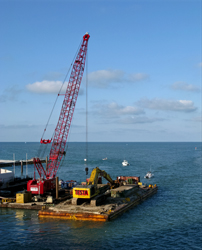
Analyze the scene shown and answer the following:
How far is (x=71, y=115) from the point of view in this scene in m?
87.1

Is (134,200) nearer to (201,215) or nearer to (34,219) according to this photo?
(201,215)

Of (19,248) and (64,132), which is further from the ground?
(64,132)

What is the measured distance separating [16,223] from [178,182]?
64.2m

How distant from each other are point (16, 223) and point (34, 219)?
357 cm

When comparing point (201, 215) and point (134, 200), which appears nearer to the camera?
point (201, 215)

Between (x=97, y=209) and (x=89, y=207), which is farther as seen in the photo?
(x=89, y=207)

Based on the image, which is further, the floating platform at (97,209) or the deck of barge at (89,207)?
the deck of barge at (89,207)

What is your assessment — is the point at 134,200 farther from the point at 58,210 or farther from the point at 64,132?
the point at 64,132

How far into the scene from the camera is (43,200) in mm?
66062

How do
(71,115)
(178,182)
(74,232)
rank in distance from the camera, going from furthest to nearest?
(178,182)
(71,115)
(74,232)

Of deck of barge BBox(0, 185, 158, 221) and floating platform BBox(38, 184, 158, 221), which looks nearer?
floating platform BBox(38, 184, 158, 221)

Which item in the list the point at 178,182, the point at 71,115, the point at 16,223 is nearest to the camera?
the point at 16,223

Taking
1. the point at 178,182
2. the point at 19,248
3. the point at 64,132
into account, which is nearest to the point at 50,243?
the point at 19,248

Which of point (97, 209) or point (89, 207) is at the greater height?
point (89, 207)
